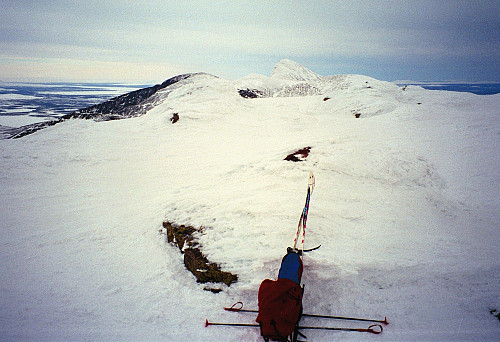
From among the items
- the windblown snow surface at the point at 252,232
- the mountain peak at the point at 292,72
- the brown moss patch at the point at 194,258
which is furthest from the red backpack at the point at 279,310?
the mountain peak at the point at 292,72

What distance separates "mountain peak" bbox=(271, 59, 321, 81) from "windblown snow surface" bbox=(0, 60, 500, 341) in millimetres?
112158

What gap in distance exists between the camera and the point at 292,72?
12681cm

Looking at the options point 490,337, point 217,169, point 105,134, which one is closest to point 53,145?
point 105,134

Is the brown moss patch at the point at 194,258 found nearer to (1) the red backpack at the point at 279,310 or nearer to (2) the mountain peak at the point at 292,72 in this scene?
(1) the red backpack at the point at 279,310

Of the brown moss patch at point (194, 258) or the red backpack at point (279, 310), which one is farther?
the brown moss patch at point (194, 258)

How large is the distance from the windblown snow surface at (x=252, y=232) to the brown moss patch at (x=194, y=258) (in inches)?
8.7

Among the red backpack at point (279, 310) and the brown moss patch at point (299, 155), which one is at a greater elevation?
the brown moss patch at point (299, 155)

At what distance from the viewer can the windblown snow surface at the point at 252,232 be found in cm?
562

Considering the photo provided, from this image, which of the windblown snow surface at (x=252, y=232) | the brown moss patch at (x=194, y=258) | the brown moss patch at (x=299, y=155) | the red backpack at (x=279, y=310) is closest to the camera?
the red backpack at (x=279, y=310)

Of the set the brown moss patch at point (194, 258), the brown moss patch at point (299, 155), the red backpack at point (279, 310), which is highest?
the brown moss patch at point (299, 155)

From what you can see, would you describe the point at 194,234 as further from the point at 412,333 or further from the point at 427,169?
the point at 427,169

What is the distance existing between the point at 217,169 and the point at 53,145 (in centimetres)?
1383

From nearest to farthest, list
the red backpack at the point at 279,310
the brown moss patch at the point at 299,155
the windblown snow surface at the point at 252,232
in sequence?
the red backpack at the point at 279,310 < the windblown snow surface at the point at 252,232 < the brown moss patch at the point at 299,155

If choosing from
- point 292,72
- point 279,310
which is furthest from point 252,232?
point 292,72
